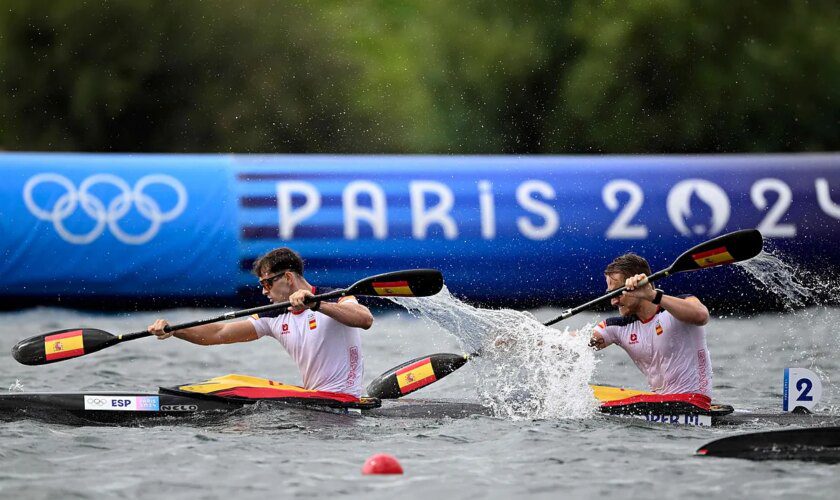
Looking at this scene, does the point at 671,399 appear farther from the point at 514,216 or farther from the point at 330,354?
the point at 514,216

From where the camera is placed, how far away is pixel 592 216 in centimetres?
1511

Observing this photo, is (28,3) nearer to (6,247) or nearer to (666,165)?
(6,247)

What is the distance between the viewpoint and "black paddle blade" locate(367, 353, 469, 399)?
1008 cm

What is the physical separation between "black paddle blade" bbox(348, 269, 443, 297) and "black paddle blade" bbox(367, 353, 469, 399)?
65cm

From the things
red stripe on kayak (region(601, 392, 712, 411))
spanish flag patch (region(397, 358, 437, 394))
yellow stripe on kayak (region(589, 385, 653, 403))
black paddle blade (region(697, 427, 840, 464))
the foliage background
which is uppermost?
the foliage background

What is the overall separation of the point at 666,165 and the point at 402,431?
7321 millimetres

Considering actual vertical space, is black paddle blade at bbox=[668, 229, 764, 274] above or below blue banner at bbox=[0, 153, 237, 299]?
below

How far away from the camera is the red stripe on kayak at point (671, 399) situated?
9125mm

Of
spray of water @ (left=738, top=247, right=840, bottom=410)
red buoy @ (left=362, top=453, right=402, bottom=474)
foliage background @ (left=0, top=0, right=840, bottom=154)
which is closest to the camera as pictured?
red buoy @ (left=362, top=453, right=402, bottom=474)

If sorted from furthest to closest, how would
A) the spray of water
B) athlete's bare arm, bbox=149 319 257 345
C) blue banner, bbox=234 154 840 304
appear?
blue banner, bbox=234 154 840 304, the spray of water, athlete's bare arm, bbox=149 319 257 345

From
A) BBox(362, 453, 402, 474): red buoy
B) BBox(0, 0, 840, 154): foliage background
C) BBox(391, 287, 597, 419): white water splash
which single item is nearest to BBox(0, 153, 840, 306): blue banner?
BBox(391, 287, 597, 419): white water splash

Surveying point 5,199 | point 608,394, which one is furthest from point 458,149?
point 608,394

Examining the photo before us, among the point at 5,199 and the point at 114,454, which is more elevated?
the point at 5,199

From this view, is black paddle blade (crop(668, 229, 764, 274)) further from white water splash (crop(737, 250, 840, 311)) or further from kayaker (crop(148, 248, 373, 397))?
white water splash (crop(737, 250, 840, 311))
